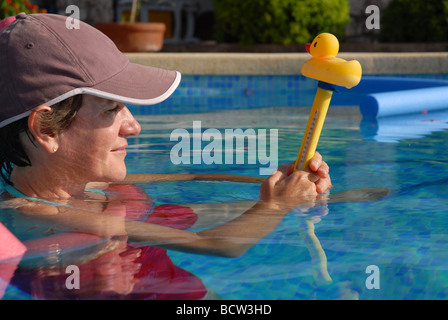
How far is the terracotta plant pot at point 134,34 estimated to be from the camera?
35.9 ft

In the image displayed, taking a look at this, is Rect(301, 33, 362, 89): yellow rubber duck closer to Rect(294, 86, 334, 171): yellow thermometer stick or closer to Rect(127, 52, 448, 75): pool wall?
Rect(294, 86, 334, 171): yellow thermometer stick

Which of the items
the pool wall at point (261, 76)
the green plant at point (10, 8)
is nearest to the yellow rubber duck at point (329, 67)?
the pool wall at point (261, 76)

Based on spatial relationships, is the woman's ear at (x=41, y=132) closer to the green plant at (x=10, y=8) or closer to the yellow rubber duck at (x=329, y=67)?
the yellow rubber duck at (x=329, y=67)

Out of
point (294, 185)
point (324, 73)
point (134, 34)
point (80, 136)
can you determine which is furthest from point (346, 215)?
point (134, 34)

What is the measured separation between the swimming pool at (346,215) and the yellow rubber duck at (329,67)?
24.2 inches

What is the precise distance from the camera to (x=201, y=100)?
837cm

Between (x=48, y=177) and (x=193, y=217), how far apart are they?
0.63 meters

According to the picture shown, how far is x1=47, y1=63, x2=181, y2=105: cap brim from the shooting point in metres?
2.34

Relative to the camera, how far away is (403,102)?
642cm

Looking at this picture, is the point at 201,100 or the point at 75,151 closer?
the point at 75,151

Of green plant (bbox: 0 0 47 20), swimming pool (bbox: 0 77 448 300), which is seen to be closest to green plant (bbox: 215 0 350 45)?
green plant (bbox: 0 0 47 20)

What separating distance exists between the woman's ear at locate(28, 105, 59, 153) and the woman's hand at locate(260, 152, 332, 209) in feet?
2.88

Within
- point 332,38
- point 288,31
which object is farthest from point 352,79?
point 288,31
